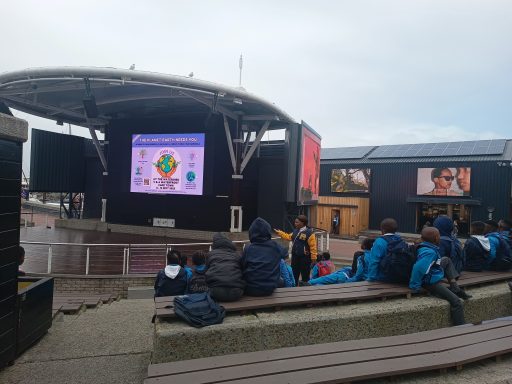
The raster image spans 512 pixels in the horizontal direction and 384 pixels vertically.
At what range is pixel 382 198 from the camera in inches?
1083

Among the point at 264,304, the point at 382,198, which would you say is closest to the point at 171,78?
the point at 264,304

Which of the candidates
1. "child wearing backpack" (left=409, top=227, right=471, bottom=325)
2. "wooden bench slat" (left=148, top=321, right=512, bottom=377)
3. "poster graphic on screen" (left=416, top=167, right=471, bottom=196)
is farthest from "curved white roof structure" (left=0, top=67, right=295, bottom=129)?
"poster graphic on screen" (left=416, top=167, right=471, bottom=196)

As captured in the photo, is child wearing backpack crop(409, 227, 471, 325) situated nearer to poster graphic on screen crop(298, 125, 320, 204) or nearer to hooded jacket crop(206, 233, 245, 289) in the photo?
hooded jacket crop(206, 233, 245, 289)

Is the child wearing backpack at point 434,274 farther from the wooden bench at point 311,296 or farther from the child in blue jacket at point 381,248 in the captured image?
the child in blue jacket at point 381,248

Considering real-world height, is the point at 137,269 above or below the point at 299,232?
below

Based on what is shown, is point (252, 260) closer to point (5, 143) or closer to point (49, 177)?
point (5, 143)

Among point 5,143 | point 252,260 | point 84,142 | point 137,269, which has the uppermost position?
point 84,142

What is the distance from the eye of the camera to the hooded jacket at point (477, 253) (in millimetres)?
4965

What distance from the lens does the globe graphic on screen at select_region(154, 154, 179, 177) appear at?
15.7 meters

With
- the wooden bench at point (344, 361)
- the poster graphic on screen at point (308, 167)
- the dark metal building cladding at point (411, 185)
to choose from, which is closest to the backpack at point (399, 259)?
the wooden bench at point (344, 361)

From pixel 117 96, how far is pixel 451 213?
71.7 feet

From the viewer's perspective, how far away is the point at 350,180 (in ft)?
96.1

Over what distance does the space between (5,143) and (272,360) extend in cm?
297

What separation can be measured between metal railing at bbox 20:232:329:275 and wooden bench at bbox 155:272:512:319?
15.7 feet
